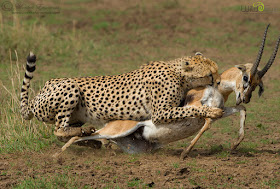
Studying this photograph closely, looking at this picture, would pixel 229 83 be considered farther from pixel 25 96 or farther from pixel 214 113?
pixel 25 96

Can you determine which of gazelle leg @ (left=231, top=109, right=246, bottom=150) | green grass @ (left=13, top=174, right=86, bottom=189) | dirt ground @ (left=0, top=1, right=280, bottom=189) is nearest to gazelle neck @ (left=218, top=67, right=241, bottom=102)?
gazelle leg @ (left=231, top=109, right=246, bottom=150)

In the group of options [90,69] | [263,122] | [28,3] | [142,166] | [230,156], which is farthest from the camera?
[28,3]

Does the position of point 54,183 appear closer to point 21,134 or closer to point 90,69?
point 21,134

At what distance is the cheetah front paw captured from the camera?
17.6ft

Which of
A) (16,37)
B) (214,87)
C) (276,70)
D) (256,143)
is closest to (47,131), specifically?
(214,87)

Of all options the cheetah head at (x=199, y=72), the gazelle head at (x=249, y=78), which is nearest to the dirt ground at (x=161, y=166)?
the gazelle head at (x=249, y=78)

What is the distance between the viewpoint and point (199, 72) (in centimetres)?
573

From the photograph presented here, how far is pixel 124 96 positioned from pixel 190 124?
898 mm

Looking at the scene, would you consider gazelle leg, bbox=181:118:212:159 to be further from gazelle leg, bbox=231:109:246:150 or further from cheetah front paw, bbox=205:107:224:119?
gazelle leg, bbox=231:109:246:150

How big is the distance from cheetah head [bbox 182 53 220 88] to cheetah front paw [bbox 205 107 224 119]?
501mm

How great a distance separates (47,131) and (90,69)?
357 centimetres

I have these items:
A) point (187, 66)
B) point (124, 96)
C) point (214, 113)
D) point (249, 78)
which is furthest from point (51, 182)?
point (249, 78)

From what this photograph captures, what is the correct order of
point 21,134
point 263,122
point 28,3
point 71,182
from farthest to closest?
1. point 28,3
2. point 263,122
3. point 21,134
4. point 71,182

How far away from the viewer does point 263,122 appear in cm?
747
